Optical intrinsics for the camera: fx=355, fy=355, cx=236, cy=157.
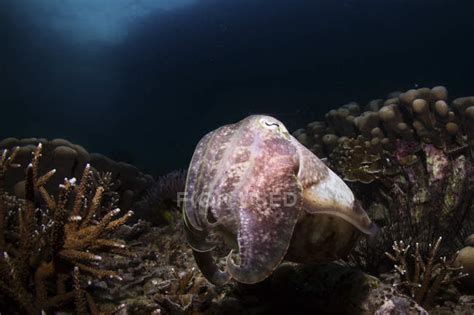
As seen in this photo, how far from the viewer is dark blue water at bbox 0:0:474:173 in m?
34.8

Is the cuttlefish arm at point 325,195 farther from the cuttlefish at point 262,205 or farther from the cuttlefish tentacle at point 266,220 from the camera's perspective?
the cuttlefish tentacle at point 266,220

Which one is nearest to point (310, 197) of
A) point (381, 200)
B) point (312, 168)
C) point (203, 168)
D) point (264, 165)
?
point (312, 168)

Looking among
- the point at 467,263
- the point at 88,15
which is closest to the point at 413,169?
the point at 467,263

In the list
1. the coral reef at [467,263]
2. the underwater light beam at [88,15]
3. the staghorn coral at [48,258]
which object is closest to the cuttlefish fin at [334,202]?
the staghorn coral at [48,258]

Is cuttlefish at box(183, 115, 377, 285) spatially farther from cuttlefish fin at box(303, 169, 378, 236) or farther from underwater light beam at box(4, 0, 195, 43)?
underwater light beam at box(4, 0, 195, 43)

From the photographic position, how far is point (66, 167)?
748 centimetres

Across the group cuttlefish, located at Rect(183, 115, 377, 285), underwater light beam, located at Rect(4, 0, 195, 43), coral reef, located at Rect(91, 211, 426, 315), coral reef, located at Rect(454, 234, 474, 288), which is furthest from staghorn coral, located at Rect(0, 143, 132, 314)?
underwater light beam, located at Rect(4, 0, 195, 43)

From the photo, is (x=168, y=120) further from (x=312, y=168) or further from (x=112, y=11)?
(x=312, y=168)

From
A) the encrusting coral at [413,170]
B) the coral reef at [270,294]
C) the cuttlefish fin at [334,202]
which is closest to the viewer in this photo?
the cuttlefish fin at [334,202]

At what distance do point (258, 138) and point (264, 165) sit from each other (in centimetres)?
23

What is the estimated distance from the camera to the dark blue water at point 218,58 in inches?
1369

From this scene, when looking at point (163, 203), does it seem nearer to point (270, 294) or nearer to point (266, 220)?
point (270, 294)

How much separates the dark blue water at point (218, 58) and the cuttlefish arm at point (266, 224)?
77.1 feet

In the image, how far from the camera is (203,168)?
102 inches
